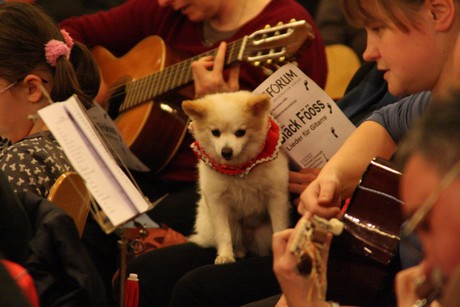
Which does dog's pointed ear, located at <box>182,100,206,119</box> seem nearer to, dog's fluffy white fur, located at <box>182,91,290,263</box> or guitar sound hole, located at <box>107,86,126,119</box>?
dog's fluffy white fur, located at <box>182,91,290,263</box>

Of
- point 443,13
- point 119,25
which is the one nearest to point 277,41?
point 443,13

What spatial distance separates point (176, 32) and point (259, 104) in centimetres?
85

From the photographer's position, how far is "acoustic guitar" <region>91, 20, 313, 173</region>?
224cm

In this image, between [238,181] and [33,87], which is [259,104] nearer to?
[238,181]

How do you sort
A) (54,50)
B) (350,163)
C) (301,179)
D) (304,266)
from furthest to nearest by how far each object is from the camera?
(301,179) < (54,50) < (350,163) < (304,266)

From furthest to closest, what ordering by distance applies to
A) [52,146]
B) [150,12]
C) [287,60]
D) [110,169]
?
[150,12], [287,60], [52,146], [110,169]

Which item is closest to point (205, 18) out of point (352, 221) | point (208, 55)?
point (208, 55)

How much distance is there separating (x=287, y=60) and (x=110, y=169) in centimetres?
90

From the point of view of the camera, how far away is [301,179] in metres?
1.95

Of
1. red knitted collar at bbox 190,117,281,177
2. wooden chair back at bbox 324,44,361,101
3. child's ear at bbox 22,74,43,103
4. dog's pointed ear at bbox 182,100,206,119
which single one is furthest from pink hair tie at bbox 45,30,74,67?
wooden chair back at bbox 324,44,361,101

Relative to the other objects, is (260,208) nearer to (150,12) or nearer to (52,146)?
(52,146)

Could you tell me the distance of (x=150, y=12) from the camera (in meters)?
2.73

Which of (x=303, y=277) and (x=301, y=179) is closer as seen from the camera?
(x=303, y=277)

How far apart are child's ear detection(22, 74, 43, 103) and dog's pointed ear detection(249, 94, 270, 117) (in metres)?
0.50
